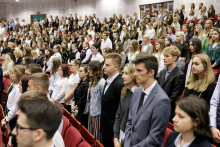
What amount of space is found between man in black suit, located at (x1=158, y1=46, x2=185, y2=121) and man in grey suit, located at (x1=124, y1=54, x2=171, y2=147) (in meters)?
1.05

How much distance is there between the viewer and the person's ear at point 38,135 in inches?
51.5

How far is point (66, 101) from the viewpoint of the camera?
4098 mm

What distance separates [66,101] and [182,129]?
278 centimetres

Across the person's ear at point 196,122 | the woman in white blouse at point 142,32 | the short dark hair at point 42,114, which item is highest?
the woman in white blouse at point 142,32

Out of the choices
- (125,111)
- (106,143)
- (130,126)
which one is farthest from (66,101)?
(130,126)

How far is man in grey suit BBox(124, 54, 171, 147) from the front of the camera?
1.83 metres

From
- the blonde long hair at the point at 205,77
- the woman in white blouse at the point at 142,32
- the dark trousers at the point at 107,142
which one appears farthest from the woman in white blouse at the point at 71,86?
the woman in white blouse at the point at 142,32

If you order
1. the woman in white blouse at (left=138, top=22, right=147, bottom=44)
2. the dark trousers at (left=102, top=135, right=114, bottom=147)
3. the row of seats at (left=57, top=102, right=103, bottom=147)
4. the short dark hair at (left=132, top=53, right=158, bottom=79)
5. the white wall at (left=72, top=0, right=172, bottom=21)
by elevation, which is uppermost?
the white wall at (left=72, top=0, right=172, bottom=21)

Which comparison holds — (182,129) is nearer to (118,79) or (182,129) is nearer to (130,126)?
(130,126)

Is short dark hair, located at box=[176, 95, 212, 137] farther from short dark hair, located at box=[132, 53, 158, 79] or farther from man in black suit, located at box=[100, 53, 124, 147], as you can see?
man in black suit, located at box=[100, 53, 124, 147]

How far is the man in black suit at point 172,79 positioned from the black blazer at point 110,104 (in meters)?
0.71

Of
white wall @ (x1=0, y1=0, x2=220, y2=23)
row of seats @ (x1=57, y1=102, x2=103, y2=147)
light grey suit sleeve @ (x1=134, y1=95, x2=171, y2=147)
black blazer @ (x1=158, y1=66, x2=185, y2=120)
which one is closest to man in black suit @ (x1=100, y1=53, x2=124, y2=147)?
row of seats @ (x1=57, y1=102, x2=103, y2=147)

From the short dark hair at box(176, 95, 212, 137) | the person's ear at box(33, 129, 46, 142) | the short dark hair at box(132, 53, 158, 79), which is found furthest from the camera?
the short dark hair at box(132, 53, 158, 79)

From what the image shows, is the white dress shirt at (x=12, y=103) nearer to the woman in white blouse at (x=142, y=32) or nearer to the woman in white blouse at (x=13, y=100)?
the woman in white blouse at (x=13, y=100)
